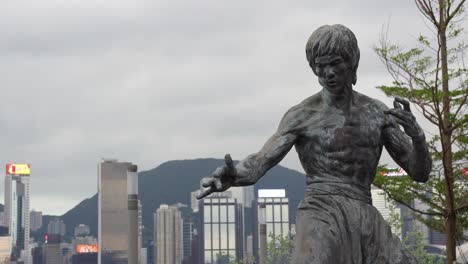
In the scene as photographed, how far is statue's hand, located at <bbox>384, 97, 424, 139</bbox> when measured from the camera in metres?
6.44

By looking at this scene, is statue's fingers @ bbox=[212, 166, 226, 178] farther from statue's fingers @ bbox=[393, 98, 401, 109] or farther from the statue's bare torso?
statue's fingers @ bbox=[393, 98, 401, 109]

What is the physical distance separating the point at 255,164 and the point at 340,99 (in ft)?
2.66

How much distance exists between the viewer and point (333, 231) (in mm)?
6453

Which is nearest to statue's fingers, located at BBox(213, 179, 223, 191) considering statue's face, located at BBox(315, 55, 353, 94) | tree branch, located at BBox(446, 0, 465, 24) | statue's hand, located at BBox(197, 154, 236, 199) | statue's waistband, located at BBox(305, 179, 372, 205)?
statue's hand, located at BBox(197, 154, 236, 199)

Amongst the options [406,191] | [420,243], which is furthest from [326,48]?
[420,243]

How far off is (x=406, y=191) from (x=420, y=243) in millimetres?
3524

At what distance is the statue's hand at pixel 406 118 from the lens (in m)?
6.44

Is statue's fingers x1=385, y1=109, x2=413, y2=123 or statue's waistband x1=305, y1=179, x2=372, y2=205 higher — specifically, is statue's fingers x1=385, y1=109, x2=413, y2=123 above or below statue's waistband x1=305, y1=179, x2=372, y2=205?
above

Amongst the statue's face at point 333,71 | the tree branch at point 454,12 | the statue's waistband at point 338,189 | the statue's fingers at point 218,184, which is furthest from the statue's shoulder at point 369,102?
the tree branch at point 454,12

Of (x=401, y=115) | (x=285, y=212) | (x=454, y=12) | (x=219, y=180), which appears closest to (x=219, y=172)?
(x=219, y=180)

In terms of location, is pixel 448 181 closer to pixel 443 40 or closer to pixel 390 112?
pixel 443 40

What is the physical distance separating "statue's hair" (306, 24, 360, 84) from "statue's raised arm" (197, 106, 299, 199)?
1.73 feet

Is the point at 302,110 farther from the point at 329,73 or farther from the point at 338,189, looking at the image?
the point at 338,189

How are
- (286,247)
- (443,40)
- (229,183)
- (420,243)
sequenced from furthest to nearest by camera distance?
1. (286,247)
2. (420,243)
3. (443,40)
4. (229,183)
